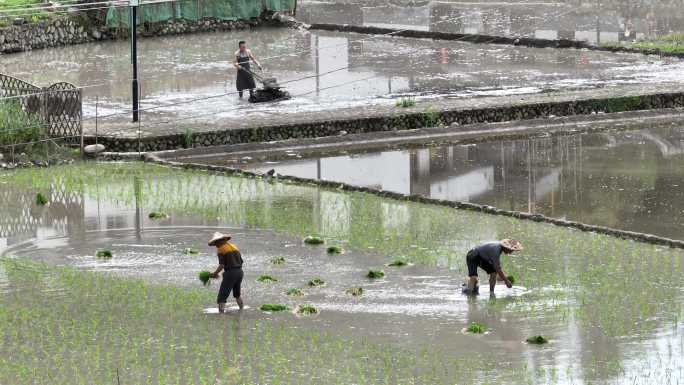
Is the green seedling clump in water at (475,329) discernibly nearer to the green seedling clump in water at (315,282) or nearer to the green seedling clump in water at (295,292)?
the green seedling clump in water at (295,292)

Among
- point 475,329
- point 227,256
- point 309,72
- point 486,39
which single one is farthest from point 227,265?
point 486,39

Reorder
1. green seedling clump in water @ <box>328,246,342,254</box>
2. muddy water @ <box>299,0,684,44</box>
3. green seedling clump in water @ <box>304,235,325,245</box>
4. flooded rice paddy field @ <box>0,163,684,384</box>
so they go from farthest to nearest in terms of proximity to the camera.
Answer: muddy water @ <box>299,0,684,44</box> → green seedling clump in water @ <box>304,235,325,245</box> → green seedling clump in water @ <box>328,246,342,254</box> → flooded rice paddy field @ <box>0,163,684,384</box>

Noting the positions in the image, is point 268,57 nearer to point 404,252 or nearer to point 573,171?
point 573,171

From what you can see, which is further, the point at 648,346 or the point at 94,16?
the point at 94,16

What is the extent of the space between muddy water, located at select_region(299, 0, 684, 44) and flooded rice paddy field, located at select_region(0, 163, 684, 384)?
19.7m

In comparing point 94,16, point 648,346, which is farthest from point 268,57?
point 648,346

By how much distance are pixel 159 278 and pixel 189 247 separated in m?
1.78

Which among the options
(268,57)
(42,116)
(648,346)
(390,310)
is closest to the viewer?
(648,346)

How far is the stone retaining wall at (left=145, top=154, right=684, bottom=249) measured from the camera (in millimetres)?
21766

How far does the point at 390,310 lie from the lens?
708 inches

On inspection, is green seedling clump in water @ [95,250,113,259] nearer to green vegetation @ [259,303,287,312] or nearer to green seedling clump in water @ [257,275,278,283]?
green seedling clump in water @ [257,275,278,283]

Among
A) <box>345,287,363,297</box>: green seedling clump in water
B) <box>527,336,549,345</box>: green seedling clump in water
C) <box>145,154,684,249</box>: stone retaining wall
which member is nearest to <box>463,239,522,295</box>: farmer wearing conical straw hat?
<box>345,287,363,297</box>: green seedling clump in water

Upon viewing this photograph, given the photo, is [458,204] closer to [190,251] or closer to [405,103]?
[190,251]

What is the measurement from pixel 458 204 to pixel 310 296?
6.06 metres
